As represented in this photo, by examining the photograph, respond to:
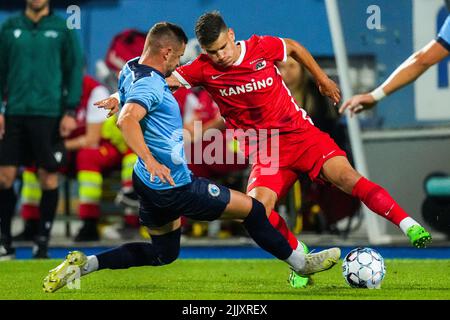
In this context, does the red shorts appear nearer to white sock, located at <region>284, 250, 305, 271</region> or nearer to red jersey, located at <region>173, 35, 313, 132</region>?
red jersey, located at <region>173, 35, 313, 132</region>

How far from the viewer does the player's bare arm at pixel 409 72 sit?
24.6 ft

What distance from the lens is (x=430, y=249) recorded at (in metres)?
12.0

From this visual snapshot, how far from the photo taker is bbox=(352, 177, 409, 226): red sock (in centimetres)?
783

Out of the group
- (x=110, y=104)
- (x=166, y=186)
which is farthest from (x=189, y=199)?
(x=110, y=104)

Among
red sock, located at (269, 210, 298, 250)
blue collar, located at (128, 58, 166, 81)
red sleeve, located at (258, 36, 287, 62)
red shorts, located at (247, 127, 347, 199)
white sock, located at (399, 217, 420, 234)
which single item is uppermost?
red sleeve, located at (258, 36, 287, 62)

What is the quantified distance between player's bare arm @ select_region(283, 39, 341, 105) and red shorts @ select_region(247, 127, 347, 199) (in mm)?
369

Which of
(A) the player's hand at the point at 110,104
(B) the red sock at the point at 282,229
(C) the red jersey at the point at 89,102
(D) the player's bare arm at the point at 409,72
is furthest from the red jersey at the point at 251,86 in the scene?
(C) the red jersey at the point at 89,102

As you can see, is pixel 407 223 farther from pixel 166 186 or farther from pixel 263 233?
pixel 166 186

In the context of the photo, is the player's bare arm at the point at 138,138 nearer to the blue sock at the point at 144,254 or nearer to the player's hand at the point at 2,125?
the blue sock at the point at 144,254

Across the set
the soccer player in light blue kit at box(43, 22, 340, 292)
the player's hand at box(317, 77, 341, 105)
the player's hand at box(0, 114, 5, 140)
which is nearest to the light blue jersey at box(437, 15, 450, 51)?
the player's hand at box(317, 77, 341, 105)

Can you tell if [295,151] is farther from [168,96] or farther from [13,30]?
[13,30]

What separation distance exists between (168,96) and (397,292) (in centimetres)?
191

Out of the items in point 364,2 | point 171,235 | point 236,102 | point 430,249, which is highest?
point 364,2

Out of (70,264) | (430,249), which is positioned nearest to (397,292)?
(70,264)
